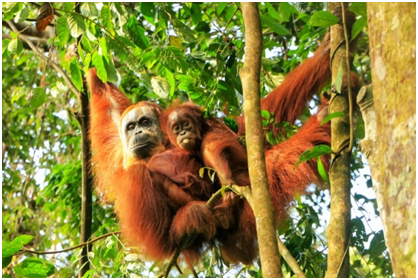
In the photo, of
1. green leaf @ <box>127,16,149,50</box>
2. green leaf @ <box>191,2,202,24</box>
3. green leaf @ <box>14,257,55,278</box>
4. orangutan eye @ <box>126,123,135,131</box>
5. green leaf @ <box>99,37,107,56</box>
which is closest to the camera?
green leaf @ <box>14,257,55,278</box>

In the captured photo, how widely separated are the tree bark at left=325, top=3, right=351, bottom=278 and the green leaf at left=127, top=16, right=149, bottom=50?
1330 mm

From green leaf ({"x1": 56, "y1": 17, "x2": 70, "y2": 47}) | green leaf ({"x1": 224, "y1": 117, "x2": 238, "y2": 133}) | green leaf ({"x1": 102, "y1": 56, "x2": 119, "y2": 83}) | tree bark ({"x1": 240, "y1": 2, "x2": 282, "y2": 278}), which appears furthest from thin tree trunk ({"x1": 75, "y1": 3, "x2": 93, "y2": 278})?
tree bark ({"x1": 240, "y1": 2, "x2": 282, "y2": 278})

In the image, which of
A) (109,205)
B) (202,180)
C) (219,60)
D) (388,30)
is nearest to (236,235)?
(202,180)

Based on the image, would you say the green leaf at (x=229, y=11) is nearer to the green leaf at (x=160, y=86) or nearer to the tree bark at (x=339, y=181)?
the green leaf at (x=160, y=86)

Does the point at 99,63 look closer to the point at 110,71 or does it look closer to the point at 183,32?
the point at 110,71

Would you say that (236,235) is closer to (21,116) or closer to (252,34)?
(252,34)

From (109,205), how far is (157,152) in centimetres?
109

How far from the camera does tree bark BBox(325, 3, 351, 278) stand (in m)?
2.57

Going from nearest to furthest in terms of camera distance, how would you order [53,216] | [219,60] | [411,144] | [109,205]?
[411,144] → [219,60] → [109,205] → [53,216]

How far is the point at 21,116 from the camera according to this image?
781 centimetres

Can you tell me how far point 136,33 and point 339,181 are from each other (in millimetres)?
1974


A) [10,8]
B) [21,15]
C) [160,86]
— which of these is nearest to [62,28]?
[21,15]

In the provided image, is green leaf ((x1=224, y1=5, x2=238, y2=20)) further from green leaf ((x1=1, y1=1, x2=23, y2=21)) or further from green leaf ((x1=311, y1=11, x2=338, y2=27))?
green leaf ((x1=311, y1=11, x2=338, y2=27))

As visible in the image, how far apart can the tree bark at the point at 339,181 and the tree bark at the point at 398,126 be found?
3.27 feet
